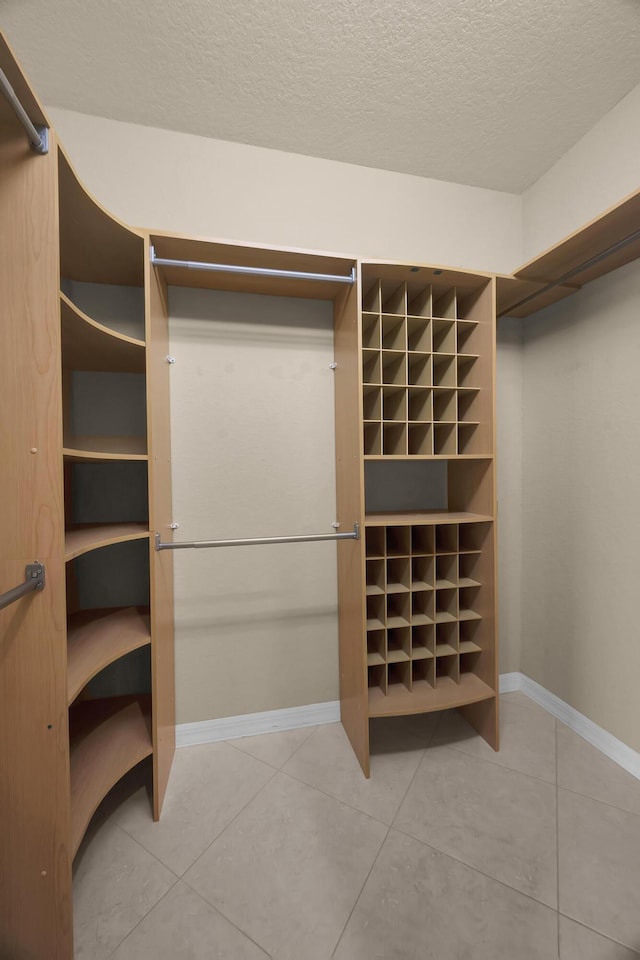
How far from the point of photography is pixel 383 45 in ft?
4.35

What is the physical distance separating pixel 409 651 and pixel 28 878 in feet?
4.62

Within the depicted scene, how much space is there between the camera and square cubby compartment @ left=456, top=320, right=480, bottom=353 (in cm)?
173

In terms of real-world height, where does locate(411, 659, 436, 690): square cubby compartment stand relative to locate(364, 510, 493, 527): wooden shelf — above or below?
below

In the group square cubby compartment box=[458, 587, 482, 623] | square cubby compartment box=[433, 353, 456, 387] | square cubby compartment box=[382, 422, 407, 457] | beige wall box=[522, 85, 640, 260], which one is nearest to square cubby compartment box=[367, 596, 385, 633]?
square cubby compartment box=[458, 587, 482, 623]

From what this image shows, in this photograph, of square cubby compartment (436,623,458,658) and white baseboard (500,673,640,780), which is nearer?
white baseboard (500,673,640,780)

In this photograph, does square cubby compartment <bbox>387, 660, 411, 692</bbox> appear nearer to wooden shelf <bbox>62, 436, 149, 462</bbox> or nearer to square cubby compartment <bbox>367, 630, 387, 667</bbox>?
square cubby compartment <bbox>367, 630, 387, 667</bbox>

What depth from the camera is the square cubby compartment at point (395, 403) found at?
63.8 inches

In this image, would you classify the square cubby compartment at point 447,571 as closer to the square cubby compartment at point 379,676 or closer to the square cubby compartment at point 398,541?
the square cubby compartment at point 398,541

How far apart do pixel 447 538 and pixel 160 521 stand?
1.40 m

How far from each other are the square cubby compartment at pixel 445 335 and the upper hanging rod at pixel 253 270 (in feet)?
1.65

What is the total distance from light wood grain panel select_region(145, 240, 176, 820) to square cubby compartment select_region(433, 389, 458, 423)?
4.06ft

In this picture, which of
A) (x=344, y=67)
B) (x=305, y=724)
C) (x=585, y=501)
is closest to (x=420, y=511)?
(x=585, y=501)

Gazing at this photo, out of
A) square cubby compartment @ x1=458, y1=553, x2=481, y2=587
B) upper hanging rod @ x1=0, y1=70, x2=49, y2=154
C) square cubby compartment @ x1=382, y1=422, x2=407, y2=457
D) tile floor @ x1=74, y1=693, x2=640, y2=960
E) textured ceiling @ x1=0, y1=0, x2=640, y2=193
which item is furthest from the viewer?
square cubby compartment @ x1=458, y1=553, x2=481, y2=587

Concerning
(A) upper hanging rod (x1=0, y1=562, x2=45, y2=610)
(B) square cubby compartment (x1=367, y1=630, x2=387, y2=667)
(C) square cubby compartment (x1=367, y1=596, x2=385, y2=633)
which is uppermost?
(A) upper hanging rod (x1=0, y1=562, x2=45, y2=610)
